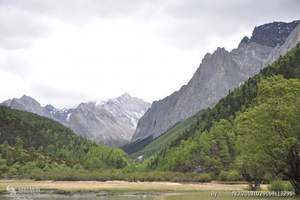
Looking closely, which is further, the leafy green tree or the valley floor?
the valley floor

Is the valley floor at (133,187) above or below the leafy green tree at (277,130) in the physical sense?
below

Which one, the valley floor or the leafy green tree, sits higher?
the leafy green tree

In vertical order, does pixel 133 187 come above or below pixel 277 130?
below

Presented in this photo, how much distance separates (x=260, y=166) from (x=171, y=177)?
11176 centimetres

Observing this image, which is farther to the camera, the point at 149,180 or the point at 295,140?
the point at 149,180

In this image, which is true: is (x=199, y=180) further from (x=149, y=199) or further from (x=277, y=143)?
(x=277, y=143)

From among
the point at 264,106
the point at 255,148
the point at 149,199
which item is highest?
the point at 264,106

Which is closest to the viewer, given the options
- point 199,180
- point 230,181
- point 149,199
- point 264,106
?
point 264,106

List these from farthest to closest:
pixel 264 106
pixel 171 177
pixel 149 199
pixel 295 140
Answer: pixel 171 177
pixel 149 199
pixel 264 106
pixel 295 140

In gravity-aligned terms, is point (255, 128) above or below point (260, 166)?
above

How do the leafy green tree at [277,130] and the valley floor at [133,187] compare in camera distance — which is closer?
the leafy green tree at [277,130]

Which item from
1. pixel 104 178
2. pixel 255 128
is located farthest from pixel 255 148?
pixel 104 178

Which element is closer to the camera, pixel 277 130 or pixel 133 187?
pixel 277 130

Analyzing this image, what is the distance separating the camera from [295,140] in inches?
2611
